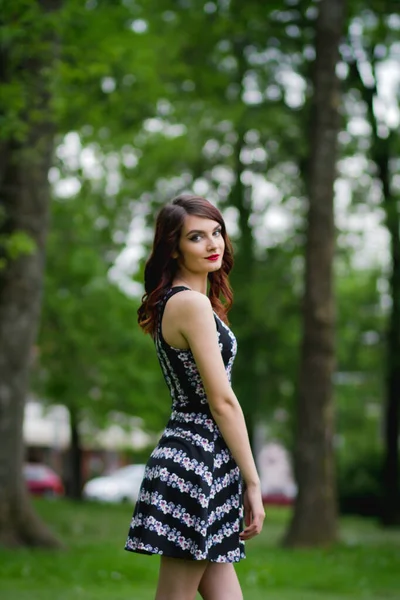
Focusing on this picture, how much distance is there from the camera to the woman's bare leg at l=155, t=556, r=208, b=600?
3.94 metres

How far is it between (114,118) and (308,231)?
3628 millimetres

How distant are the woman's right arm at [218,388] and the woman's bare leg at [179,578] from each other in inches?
8.6

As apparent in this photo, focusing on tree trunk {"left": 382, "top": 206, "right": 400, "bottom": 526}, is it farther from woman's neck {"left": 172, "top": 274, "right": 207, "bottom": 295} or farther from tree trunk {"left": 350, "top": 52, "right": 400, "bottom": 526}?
woman's neck {"left": 172, "top": 274, "right": 207, "bottom": 295}

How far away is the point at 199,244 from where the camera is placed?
4.20 meters

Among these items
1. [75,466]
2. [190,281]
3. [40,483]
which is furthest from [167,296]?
[40,483]

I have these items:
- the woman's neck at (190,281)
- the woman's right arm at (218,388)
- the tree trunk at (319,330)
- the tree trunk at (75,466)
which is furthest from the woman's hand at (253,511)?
the tree trunk at (75,466)

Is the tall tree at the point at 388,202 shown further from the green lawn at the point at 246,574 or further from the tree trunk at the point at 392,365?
the green lawn at the point at 246,574

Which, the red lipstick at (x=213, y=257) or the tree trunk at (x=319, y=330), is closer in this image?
the red lipstick at (x=213, y=257)

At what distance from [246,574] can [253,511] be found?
874cm

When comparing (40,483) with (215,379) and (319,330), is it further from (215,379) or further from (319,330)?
(215,379)

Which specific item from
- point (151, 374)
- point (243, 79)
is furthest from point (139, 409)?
point (243, 79)

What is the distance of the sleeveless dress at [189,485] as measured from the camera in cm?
394

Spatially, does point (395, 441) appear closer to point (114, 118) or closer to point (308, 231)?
point (308, 231)

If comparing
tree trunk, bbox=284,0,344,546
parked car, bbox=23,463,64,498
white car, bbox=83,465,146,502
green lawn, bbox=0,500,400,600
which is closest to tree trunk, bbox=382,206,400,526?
tree trunk, bbox=284,0,344,546
